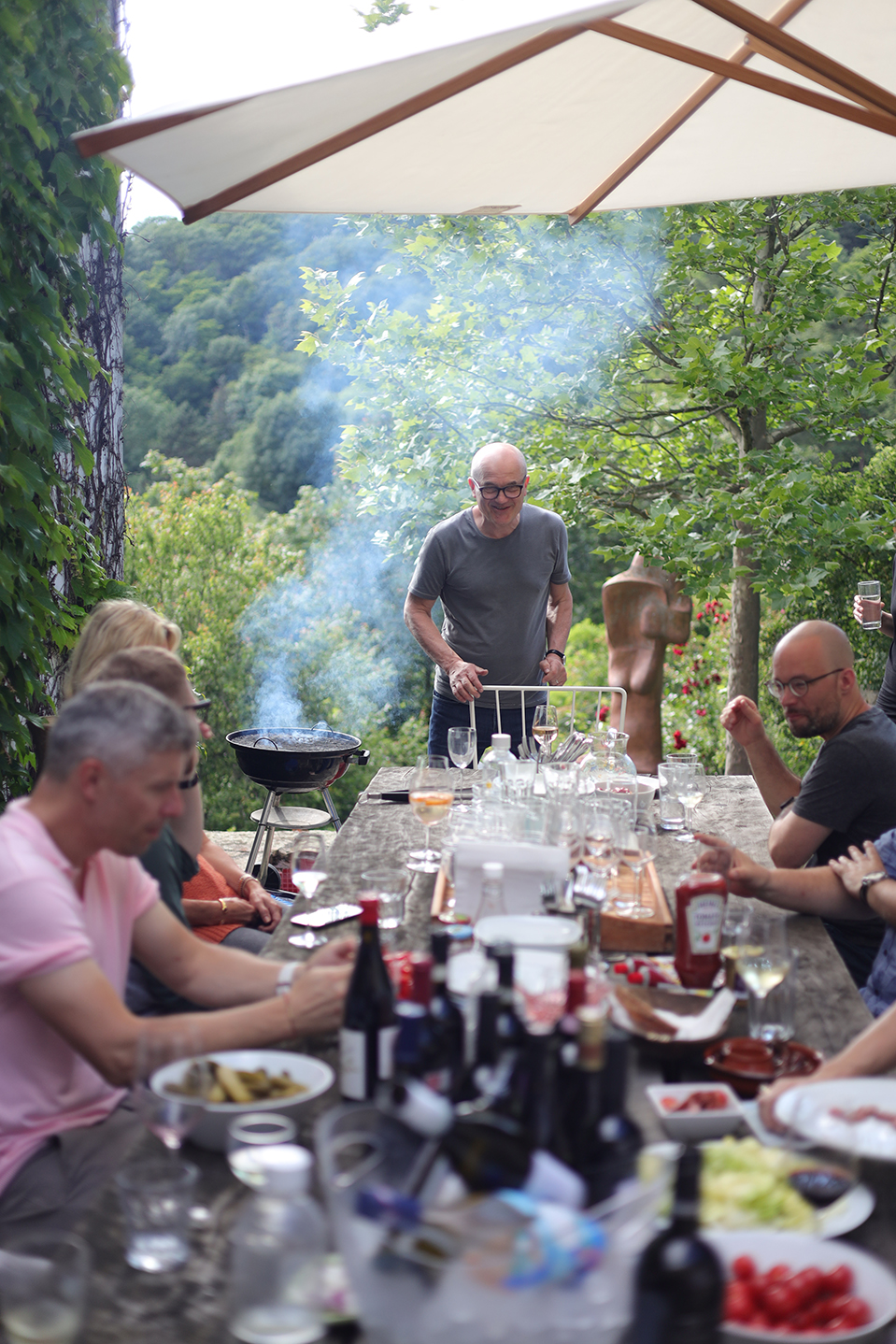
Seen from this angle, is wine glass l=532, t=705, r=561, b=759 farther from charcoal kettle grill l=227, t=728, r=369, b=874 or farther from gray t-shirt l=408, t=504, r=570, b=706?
charcoal kettle grill l=227, t=728, r=369, b=874

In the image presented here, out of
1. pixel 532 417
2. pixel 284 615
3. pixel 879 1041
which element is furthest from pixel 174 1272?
pixel 284 615

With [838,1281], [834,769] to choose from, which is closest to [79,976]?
[838,1281]

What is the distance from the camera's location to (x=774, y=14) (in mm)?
2904

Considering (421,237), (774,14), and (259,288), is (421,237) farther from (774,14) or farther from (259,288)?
(259,288)

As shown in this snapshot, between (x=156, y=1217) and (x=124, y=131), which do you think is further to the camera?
(x=124, y=131)

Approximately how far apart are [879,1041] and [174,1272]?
1050mm

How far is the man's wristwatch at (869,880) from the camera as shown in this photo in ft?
8.09

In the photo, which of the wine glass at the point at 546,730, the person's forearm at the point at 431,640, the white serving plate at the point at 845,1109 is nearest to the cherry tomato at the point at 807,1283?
the white serving plate at the point at 845,1109

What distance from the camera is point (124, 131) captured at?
2.26 metres

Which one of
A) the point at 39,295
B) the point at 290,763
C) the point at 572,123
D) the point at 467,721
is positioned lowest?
the point at 290,763


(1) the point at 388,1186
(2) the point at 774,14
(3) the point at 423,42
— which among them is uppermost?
(2) the point at 774,14

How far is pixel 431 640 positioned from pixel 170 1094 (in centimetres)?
333

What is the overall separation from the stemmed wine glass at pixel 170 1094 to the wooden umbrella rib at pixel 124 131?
174 centimetres

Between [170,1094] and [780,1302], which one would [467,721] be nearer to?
[170,1094]
